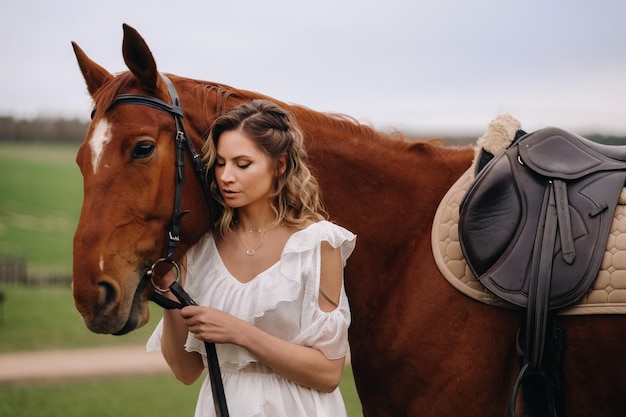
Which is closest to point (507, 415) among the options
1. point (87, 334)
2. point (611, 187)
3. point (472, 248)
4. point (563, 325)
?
point (563, 325)

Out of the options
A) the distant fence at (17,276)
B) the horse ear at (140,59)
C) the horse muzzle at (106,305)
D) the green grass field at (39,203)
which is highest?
the horse ear at (140,59)

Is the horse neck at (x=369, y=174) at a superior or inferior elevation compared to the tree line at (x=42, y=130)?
superior

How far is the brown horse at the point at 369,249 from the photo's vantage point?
2135 millimetres

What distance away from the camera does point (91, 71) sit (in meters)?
2.44

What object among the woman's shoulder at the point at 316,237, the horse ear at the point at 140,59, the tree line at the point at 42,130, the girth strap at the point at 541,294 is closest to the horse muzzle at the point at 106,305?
the woman's shoulder at the point at 316,237

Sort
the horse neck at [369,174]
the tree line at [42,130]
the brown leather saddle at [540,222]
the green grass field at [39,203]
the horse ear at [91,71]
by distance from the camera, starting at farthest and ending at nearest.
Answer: the tree line at [42,130]
the green grass field at [39,203]
the horse neck at [369,174]
the horse ear at [91,71]
the brown leather saddle at [540,222]

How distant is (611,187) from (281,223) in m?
1.22

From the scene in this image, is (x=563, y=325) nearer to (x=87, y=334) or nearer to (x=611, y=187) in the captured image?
(x=611, y=187)

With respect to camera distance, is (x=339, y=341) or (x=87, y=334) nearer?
(x=339, y=341)

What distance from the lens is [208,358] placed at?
7.07ft

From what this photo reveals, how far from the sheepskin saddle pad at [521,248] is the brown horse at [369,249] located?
0.06 metres

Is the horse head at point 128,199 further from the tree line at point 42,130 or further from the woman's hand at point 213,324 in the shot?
the tree line at point 42,130

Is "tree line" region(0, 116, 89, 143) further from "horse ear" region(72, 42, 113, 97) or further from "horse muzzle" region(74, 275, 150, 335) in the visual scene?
"horse muzzle" region(74, 275, 150, 335)

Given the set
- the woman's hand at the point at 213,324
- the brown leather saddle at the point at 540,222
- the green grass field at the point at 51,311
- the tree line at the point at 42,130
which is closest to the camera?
the woman's hand at the point at 213,324
